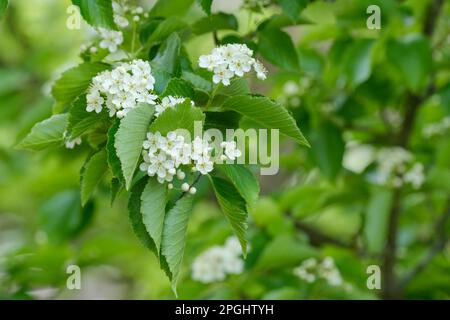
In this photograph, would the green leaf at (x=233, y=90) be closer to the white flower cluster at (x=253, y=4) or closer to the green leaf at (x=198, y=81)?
the green leaf at (x=198, y=81)

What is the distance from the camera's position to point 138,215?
122cm

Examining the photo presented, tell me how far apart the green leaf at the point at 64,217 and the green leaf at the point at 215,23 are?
A: 4.03ft

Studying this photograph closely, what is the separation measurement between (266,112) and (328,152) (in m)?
1.28

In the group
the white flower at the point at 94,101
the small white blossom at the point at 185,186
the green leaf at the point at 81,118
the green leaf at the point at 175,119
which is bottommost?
the small white blossom at the point at 185,186

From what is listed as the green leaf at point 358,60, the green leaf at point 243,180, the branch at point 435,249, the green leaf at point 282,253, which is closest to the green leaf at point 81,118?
the green leaf at point 243,180

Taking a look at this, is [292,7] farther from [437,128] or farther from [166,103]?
[437,128]

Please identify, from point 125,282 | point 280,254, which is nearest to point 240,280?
point 280,254

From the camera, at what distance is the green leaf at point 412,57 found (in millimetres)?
2209

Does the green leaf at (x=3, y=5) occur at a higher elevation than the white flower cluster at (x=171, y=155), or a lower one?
higher

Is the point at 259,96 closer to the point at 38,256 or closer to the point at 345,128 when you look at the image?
the point at 38,256

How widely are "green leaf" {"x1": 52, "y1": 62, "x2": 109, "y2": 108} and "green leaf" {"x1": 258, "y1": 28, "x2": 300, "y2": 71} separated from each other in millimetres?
504

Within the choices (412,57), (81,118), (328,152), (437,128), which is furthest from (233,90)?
(437,128)

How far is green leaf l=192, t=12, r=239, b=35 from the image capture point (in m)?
1.64

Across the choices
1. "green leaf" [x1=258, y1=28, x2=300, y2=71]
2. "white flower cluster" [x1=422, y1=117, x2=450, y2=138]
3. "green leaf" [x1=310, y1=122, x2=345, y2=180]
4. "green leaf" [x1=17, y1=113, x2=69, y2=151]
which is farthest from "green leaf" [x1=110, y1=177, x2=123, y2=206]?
"white flower cluster" [x1=422, y1=117, x2=450, y2=138]
